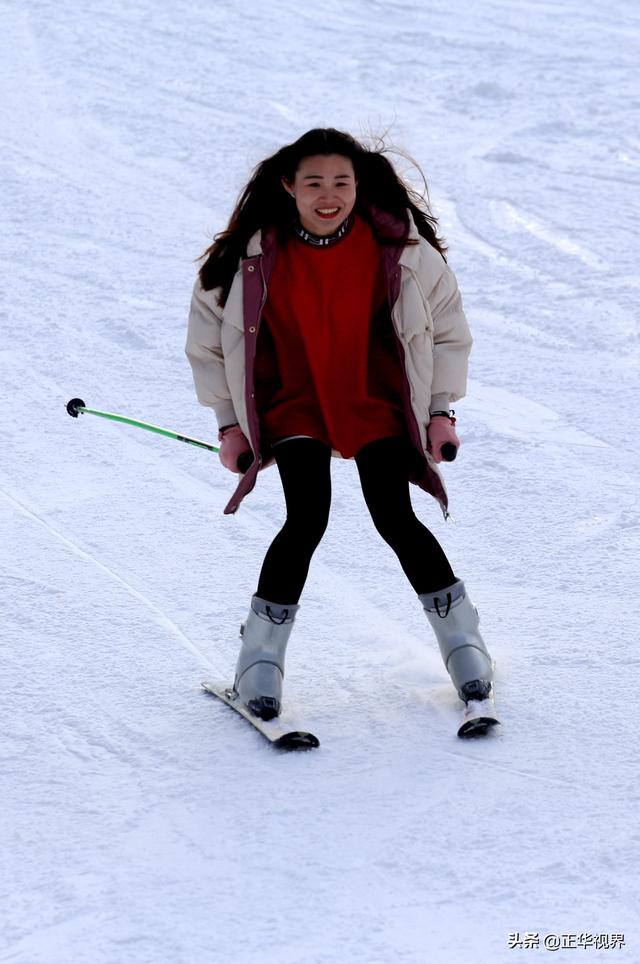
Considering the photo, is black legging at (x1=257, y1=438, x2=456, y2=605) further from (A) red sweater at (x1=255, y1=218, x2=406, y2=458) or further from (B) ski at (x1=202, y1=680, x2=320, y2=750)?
(B) ski at (x1=202, y1=680, x2=320, y2=750)

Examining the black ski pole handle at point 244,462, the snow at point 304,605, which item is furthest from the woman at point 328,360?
the snow at point 304,605

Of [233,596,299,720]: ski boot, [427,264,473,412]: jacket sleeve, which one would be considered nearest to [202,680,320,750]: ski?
[233,596,299,720]: ski boot

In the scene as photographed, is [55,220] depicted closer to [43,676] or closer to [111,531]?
[111,531]

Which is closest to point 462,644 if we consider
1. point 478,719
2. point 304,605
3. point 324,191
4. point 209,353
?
point 478,719

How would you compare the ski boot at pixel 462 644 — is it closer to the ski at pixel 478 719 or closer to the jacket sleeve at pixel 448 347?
the ski at pixel 478 719

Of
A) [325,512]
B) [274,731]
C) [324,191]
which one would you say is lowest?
[274,731]

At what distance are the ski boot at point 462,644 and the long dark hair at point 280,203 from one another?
2.81ft

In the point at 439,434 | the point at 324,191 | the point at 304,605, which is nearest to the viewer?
the point at 324,191

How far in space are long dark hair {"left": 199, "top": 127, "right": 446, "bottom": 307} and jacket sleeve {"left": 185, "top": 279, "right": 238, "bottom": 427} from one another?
42mm

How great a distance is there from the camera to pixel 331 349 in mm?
3254

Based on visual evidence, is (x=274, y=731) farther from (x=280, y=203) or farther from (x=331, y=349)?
(x=280, y=203)

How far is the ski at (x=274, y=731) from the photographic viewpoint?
3.21 m

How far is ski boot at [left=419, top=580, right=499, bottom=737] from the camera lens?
3.34 metres

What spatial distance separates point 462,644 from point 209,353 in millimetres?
941
